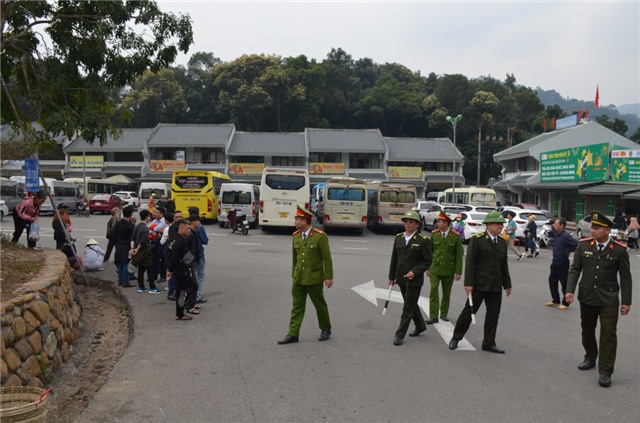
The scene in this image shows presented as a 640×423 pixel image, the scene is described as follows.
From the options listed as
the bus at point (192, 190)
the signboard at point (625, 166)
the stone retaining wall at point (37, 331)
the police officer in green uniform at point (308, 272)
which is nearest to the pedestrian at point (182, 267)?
the stone retaining wall at point (37, 331)

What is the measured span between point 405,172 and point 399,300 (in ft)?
133

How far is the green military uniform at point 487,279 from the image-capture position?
670cm

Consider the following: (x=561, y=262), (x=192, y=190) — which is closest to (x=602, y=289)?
(x=561, y=262)

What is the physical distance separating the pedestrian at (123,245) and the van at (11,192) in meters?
23.2

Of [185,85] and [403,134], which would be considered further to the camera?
[185,85]

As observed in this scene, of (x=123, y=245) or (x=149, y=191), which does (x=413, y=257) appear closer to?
(x=123, y=245)

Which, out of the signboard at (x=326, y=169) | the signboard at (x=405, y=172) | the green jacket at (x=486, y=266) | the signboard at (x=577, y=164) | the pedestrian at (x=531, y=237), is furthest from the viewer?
the signboard at (x=405, y=172)

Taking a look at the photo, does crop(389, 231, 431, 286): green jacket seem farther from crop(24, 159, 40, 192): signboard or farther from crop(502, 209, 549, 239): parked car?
crop(502, 209, 549, 239): parked car

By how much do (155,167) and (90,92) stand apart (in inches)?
1587

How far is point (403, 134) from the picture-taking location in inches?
2621

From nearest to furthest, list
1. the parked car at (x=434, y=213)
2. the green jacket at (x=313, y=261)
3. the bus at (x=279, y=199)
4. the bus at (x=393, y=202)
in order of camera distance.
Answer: the green jacket at (x=313, y=261) < the bus at (x=279, y=199) < the bus at (x=393, y=202) < the parked car at (x=434, y=213)

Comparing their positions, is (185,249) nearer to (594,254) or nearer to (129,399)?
A: (129,399)

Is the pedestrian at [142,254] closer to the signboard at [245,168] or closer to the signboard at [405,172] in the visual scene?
the signboard at [245,168]

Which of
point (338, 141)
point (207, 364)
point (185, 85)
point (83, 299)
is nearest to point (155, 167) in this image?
point (338, 141)
